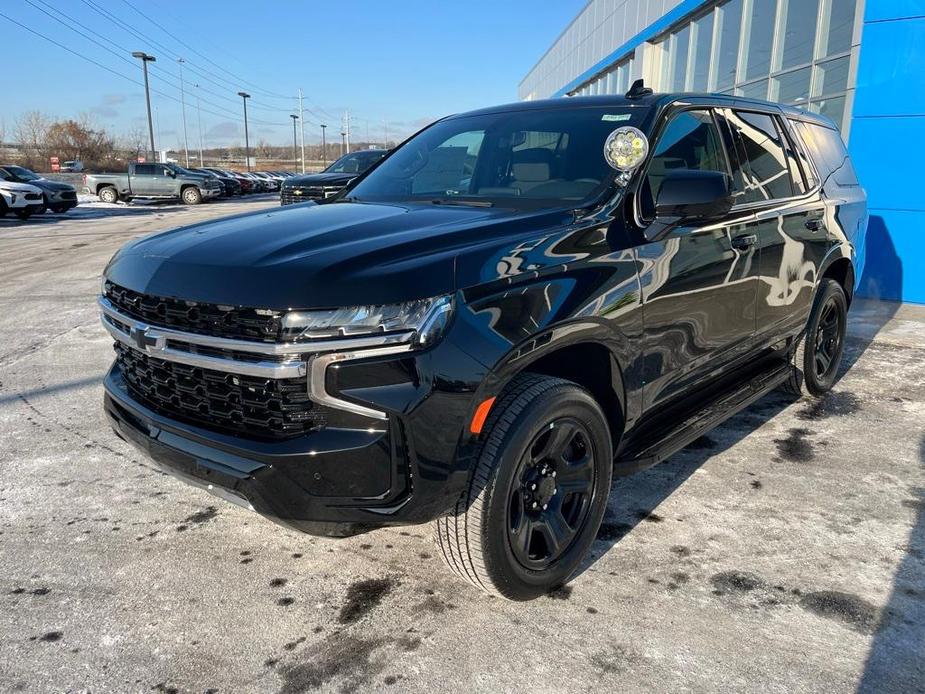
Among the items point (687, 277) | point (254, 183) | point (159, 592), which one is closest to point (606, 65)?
point (687, 277)

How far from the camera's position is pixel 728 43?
12.9m

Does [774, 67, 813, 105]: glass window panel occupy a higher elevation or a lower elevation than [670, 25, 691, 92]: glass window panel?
lower

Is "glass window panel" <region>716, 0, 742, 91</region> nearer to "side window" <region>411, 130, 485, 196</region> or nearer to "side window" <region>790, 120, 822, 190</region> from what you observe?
"side window" <region>790, 120, 822, 190</region>

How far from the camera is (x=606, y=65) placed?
2172cm

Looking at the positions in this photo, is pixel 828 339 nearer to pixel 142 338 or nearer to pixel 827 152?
pixel 827 152

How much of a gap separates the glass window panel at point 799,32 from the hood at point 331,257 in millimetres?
9436

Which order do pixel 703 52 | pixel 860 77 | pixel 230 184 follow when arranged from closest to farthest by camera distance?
pixel 860 77 < pixel 703 52 < pixel 230 184

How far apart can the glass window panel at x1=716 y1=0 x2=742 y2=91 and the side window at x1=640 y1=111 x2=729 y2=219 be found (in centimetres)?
1038

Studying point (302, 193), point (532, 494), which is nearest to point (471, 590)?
point (532, 494)

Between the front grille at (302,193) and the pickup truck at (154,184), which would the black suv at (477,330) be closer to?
the front grille at (302,193)

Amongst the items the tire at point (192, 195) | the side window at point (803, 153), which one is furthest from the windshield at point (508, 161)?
the tire at point (192, 195)

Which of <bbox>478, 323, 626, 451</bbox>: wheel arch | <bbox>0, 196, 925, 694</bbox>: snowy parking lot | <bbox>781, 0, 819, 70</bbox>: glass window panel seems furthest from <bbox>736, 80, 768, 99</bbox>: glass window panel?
<bbox>478, 323, 626, 451</bbox>: wheel arch

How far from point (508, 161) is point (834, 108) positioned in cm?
796

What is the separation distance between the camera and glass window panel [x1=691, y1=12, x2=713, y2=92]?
13828 millimetres
